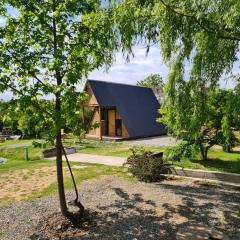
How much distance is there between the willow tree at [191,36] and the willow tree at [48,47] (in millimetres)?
1597

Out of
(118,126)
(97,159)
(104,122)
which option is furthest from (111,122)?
(97,159)

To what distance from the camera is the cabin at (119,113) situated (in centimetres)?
2814

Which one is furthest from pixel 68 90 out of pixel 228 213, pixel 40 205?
pixel 228 213

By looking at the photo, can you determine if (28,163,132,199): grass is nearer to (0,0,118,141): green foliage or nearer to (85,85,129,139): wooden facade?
(0,0,118,141): green foliage

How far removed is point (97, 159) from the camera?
58.1 ft

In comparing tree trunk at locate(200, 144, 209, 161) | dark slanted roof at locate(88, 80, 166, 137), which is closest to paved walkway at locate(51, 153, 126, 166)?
tree trunk at locate(200, 144, 209, 161)

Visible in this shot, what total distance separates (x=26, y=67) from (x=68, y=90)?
42.0 inches

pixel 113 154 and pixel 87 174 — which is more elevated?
pixel 113 154

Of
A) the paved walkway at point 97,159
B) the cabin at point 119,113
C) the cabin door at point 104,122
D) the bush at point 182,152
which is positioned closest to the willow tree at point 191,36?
the bush at point 182,152

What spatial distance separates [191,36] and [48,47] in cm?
384

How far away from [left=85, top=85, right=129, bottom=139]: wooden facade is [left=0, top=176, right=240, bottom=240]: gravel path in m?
16.5

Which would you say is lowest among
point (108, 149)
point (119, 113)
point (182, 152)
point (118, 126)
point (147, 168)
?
point (147, 168)

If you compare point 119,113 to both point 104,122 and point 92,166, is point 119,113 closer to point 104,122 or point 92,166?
point 104,122

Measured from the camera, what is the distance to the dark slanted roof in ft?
93.4
